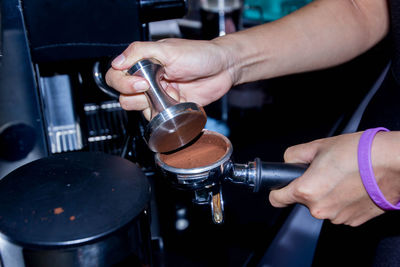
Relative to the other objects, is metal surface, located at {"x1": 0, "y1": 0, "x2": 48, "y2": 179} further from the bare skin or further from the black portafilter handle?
the black portafilter handle

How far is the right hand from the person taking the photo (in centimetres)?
57

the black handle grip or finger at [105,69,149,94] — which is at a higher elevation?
finger at [105,69,149,94]

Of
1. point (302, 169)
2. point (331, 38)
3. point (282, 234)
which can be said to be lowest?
point (282, 234)

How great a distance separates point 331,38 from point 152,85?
18.8 inches

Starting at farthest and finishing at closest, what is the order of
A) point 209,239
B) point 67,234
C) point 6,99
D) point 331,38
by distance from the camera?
point 209,239 → point 331,38 → point 6,99 → point 67,234

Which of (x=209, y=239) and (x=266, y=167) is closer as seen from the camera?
(x=266, y=167)

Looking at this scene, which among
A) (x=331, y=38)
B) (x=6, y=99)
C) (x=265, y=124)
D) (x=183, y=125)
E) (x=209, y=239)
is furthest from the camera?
(x=265, y=124)

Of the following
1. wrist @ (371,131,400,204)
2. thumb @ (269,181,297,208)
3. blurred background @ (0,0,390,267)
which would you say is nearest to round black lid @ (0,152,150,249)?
blurred background @ (0,0,390,267)

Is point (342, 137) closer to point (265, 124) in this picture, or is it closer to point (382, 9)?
point (382, 9)

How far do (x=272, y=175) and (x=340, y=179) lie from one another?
0.12 metres

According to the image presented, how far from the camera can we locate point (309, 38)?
810 millimetres

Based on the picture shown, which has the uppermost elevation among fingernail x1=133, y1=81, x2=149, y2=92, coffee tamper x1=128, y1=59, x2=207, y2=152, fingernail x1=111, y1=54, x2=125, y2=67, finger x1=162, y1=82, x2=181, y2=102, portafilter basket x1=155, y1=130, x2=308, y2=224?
fingernail x1=111, y1=54, x2=125, y2=67

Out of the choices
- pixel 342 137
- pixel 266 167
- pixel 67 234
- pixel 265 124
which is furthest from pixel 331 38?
pixel 265 124

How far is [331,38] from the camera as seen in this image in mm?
826
